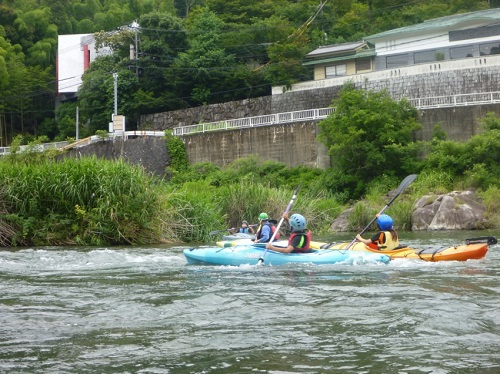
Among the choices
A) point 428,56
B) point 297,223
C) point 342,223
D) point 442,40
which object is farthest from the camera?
point 428,56

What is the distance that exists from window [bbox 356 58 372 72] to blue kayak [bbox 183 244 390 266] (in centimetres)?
2948

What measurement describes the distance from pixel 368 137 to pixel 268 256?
17763mm

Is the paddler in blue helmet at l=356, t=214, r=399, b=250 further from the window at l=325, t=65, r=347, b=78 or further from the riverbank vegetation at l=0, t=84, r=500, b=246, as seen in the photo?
the window at l=325, t=65, r=347, b=78

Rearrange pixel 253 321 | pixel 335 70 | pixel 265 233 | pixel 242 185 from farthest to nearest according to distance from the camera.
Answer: pixel 335 70
pixel 242 185
pixel 265 233
pixel 253 321

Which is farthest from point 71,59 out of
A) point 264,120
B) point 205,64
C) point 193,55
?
point 264,120

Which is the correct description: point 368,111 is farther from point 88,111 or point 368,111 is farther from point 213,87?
point 88,111

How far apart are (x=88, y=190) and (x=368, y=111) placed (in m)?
15.3

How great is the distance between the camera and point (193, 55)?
4275 cm

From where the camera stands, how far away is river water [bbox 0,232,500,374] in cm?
602

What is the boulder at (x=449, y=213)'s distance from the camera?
24.3m

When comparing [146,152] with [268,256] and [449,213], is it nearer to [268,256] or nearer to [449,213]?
[449,213]

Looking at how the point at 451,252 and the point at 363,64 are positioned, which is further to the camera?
the point at 363,64

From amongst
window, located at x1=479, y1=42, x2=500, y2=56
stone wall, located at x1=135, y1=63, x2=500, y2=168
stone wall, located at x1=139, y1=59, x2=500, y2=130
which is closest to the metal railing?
stone wall, located at x1=135, y1=63, x2=500, y2=168

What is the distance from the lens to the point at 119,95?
4388cm
